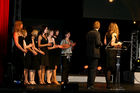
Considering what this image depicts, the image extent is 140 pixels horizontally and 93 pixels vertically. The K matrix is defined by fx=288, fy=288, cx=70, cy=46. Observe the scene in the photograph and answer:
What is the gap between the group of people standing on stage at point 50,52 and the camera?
6.60 m

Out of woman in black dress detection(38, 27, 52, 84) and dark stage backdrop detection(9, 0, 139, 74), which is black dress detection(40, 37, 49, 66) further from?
dark stage backdrop detection(9, 0, 139, 74)

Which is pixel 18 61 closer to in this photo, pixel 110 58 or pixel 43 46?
pixel 43 46

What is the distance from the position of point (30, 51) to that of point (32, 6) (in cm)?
386

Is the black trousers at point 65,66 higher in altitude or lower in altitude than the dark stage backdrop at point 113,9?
lower

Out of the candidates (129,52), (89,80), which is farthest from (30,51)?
(129,52)

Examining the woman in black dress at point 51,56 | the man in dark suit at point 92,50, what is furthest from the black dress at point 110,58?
the woman in black dress at point 51,56

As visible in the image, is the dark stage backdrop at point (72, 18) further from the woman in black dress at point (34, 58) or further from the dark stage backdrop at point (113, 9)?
the woman in black dress at point (34, 58)

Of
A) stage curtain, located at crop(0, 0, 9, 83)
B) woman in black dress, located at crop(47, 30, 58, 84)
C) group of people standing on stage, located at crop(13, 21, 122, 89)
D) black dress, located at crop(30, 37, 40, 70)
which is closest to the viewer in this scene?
group of people standing on stage, located at crop(13, 21, 122, 89)

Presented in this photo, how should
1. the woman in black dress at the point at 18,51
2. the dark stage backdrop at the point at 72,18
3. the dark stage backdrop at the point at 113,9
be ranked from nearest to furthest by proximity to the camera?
the woman in black dress at the point at 18,51
the dark stage backdrop at the point at 113,9
the dark stage backdrop at the point at 72,18

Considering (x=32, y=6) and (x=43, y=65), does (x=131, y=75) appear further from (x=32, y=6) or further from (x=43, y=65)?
(x=32, y=6)

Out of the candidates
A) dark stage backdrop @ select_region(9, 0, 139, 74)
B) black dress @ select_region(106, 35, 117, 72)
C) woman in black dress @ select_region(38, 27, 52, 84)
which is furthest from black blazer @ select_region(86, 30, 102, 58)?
dark stage backdrop @ select_region(9, 0, 139, 74)

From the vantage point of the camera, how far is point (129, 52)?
11.1 metres

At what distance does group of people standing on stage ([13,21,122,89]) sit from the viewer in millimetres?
6598

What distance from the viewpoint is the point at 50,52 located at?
26.0ft
